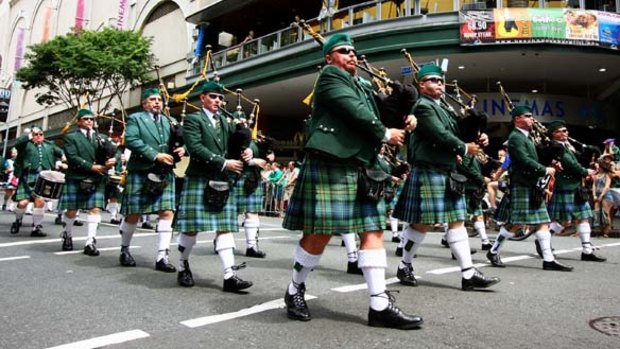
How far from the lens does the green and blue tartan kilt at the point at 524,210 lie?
5.38 m

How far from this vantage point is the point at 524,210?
5430mm

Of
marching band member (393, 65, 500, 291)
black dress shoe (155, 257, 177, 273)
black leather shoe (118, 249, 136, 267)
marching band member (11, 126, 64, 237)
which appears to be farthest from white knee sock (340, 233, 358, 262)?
marching band member (11, 126, 64, 237)

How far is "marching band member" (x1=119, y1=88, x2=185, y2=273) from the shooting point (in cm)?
495

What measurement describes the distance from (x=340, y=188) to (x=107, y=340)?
61.3 inches

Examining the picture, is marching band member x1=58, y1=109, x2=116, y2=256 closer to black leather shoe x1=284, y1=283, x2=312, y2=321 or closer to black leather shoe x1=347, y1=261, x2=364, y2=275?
black leather shoe x1=347, y1=261, x2=364, y2=275

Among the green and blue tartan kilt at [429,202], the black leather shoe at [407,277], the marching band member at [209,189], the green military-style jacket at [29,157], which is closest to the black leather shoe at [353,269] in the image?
the black leather shoe at [407,277]

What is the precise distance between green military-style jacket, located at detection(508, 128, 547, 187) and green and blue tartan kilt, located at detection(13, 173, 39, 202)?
730 centimetres

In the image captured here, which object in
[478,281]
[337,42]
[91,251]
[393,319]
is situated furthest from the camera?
[91,251]

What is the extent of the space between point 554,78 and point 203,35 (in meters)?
16.3

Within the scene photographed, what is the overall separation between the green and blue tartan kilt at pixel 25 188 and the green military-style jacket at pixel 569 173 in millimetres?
7886

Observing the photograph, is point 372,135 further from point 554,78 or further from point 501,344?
point 554,78

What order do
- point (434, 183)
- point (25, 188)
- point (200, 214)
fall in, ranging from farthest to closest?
1. point (25, 188)
2. point (434, 183)
3. point (200, 214)

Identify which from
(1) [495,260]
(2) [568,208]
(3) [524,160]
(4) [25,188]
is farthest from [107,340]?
(4) [25,188]

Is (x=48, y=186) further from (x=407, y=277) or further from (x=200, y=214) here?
(x=407, y=277)
